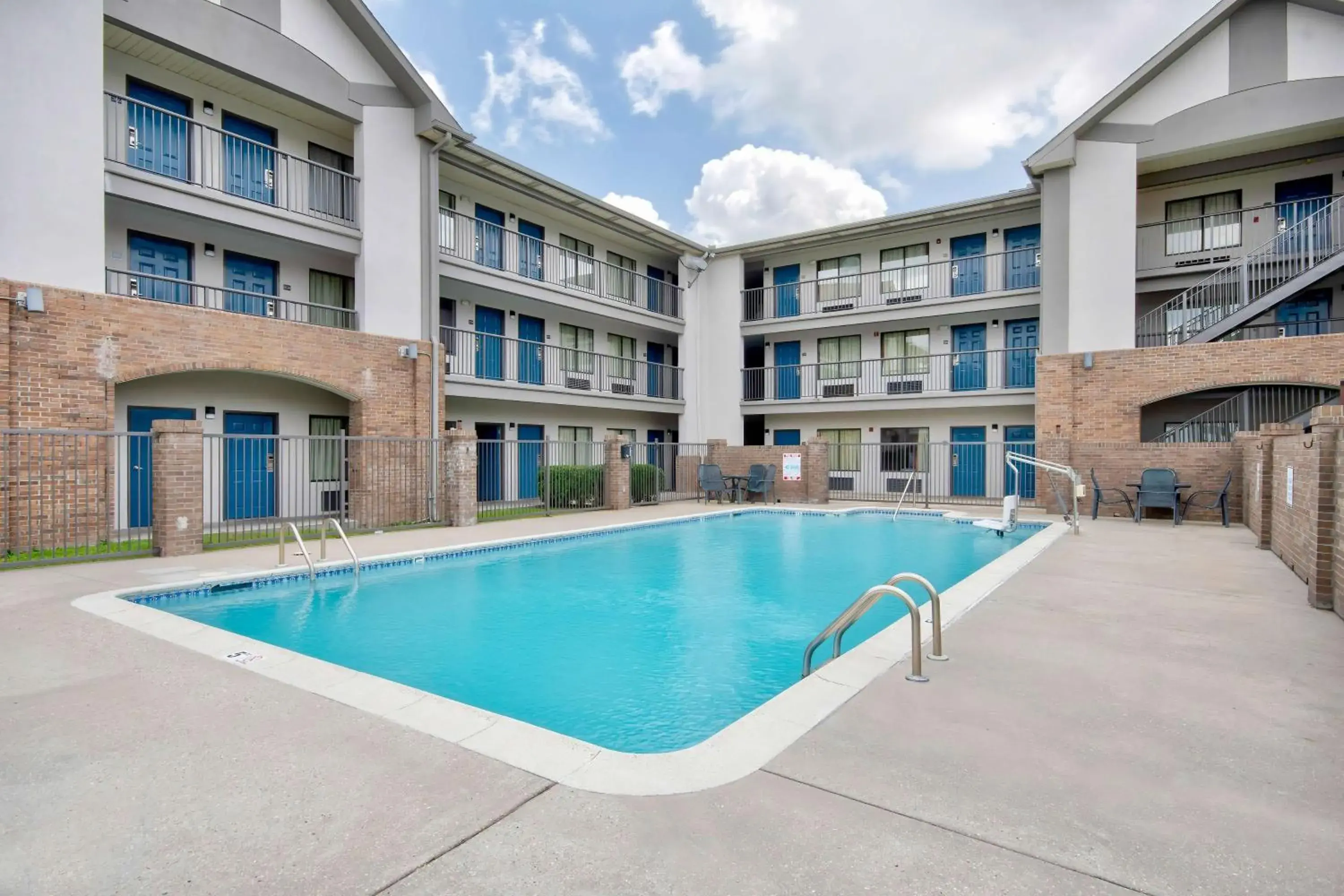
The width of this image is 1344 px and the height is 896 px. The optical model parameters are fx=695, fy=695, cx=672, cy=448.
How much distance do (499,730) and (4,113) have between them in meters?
12.5

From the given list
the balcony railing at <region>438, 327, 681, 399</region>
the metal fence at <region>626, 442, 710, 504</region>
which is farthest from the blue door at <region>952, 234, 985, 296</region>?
the balcony railing at <region>438, 327, 681, 399</region>

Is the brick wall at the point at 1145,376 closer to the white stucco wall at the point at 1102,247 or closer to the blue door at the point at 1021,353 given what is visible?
the white stucco wall at the point at 1102,247

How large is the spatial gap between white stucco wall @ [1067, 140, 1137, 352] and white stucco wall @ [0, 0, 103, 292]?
2022cm

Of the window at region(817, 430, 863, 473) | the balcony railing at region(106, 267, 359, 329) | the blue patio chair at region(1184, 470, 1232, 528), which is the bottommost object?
the blue patio chair at region(1184, 470, 1232, 528)

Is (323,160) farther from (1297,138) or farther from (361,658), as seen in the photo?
(1297,138)

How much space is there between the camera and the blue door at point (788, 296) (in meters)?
23.8

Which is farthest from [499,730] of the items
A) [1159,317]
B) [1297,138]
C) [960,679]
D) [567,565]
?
[1297,138]

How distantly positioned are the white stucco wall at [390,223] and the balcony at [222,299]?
69 cm

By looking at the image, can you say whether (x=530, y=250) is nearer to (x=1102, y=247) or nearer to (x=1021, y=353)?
(x=1021, y=353)

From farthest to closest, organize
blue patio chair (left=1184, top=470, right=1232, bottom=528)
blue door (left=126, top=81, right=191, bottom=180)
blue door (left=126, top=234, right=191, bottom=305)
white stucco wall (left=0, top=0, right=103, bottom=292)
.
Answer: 1. blue patio chair (left=1184, top=470, right=1232, bottom=528)
2. blue door (left=126, top=234, right=191, bottom=305)
3. blue door (left=126, top=81, right=191, bottom=180)
4. white stucco wall (left=0, top=0, right=103, bottom=292)

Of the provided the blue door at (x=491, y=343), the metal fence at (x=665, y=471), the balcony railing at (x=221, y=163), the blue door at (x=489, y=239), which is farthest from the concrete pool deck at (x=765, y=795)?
the blue door at (x=489, y=239)

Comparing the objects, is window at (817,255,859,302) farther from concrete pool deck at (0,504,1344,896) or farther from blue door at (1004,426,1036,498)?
concrete pool deck at (0,504,1344,896)

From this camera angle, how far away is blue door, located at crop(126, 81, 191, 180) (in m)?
12.5

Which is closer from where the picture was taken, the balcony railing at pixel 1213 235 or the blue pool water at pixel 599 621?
the blue pool water at pixel 599 621
